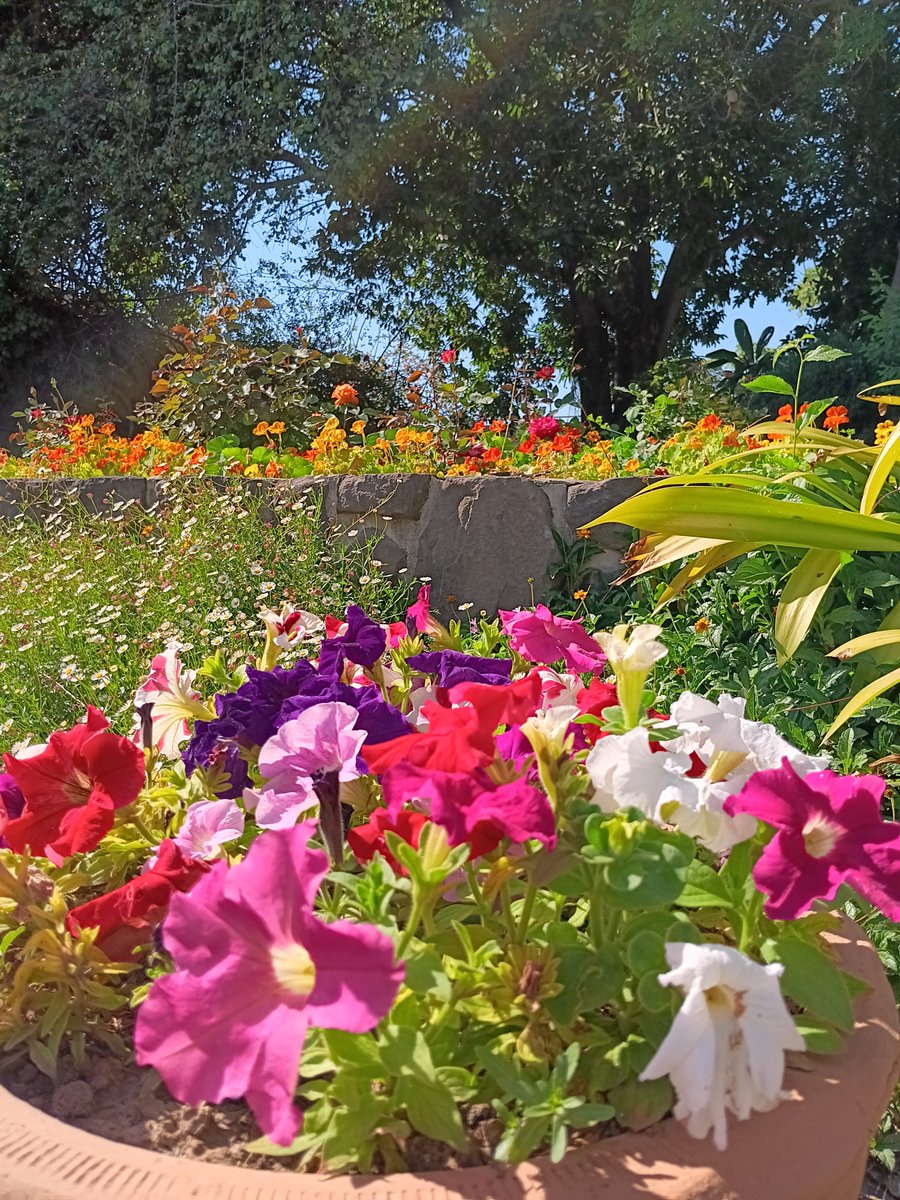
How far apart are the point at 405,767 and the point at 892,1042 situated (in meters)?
0.48

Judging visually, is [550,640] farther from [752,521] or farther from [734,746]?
[752,521]

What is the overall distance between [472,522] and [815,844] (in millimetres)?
2913

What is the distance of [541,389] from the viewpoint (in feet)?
20.7

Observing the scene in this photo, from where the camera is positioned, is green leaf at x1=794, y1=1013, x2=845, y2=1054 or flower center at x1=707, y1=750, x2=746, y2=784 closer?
green leaf at x1=794, y1=1013, x2=845, y2=1054

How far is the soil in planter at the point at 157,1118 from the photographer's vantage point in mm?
767

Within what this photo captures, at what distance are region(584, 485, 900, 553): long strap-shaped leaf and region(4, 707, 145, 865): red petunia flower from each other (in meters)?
1.23

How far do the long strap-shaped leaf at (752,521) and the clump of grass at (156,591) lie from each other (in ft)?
4.23

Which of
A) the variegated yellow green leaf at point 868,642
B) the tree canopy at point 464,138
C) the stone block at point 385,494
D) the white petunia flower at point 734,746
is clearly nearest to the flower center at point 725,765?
the white petunia flower at point 734,746

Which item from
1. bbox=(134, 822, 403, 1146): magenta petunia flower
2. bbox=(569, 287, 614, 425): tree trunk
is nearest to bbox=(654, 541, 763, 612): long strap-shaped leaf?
bbox=(134, 822, 403, 1146): magenta petunia flower

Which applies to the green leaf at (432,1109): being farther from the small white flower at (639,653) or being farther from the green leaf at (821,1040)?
the small white flower at (639,653)

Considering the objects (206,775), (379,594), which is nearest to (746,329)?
(379,594)

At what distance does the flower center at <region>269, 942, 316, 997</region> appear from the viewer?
64 cm

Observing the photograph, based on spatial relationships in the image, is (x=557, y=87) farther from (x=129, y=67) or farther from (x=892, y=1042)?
(x=892, y=1042)

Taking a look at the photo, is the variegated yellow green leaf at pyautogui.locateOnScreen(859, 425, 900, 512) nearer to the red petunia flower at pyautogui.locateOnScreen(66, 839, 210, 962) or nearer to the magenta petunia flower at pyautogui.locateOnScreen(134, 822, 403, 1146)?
the red petunia flower at pyautogui.locateOnScreen(66, 839, 210, 962)
